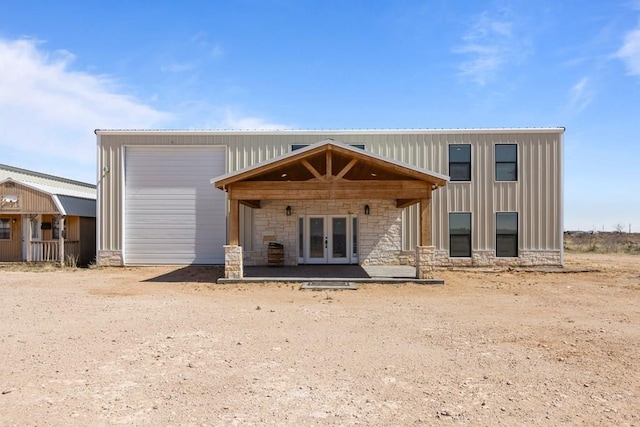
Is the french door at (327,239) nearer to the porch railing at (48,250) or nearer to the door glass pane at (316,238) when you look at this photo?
the door glass pane at (316,238)

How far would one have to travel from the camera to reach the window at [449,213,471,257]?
15422 millimetres

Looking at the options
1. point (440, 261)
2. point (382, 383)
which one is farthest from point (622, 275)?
point (382, 383)

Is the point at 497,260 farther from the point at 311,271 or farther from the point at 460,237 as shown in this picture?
the point at 311,271

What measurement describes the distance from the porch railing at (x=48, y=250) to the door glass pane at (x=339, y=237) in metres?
10.8

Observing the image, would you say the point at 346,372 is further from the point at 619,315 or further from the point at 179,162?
the point at 179,162

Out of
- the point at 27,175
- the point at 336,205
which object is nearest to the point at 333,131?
the point at 336,205

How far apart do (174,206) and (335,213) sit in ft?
20.7

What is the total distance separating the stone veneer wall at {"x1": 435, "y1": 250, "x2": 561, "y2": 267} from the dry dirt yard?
5658mm

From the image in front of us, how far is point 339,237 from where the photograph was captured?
15.7 metres

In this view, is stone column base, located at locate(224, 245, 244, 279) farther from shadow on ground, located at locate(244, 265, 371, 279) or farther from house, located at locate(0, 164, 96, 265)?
house, located at locate(0, 164, 96, 265)

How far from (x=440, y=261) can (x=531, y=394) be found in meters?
11.6

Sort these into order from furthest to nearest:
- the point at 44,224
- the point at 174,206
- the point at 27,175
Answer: the point at 27,175 → the point at 44,224 → the point at 174,206

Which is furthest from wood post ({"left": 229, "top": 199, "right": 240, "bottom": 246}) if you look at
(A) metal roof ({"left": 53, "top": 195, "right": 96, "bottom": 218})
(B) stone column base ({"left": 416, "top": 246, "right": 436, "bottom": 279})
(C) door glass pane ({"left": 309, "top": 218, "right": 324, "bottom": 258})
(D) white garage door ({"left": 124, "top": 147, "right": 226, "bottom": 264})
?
(A) metal roof ({"left": 53, "top": 195, "right": 96, "bottom": 218})

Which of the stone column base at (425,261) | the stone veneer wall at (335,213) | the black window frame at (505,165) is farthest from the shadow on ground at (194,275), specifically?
the black window frame at (505,165)
